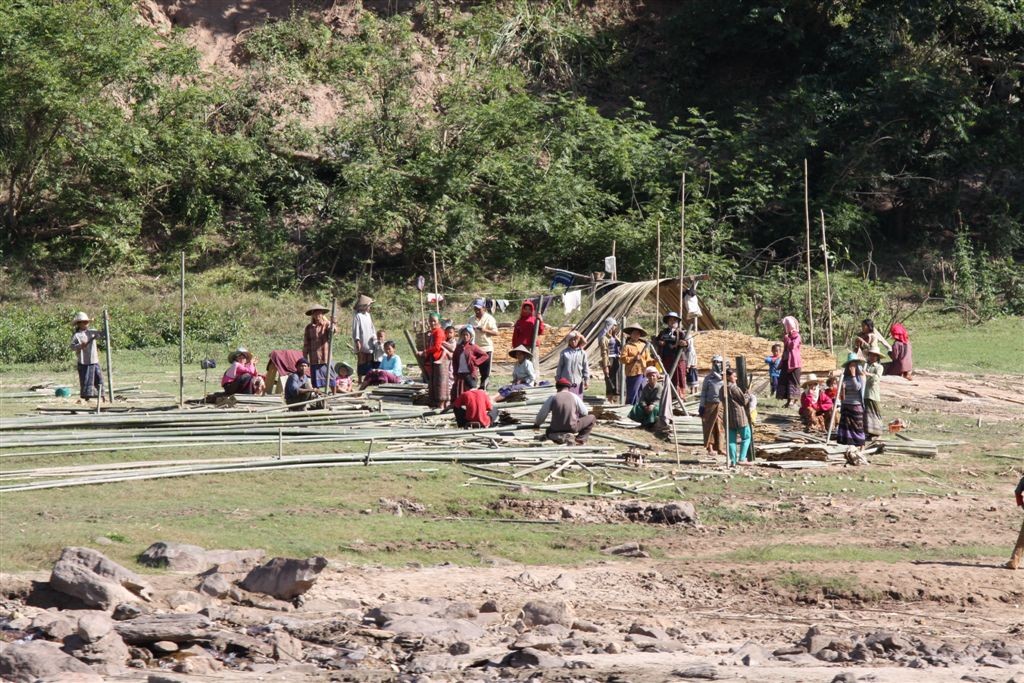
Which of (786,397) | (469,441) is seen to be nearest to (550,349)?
(786,397)

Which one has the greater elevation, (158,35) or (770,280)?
(158,35)

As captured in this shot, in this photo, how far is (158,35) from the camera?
33531 mm

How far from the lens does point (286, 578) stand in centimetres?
1091

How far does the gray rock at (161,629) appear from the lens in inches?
384

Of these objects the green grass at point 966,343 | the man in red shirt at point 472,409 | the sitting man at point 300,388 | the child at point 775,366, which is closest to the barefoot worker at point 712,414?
the man in red shirt at point 472,409

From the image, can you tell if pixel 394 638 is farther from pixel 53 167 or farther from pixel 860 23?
pixel 860 23

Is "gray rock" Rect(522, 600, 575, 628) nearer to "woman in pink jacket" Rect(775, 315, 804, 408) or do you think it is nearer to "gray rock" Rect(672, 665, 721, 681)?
"gray rock" Rect(672, 665, 721, 681)

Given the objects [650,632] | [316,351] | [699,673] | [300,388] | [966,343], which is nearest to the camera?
[699,673]

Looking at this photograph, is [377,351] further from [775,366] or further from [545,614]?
[545,614]

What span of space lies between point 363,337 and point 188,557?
9.86m

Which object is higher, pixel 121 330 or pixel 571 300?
pixel 571 300

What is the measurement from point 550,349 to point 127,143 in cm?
1094

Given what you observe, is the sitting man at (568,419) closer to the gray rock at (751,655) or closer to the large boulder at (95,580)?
the gray rock at (751,655)

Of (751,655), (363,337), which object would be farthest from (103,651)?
(363,337)
